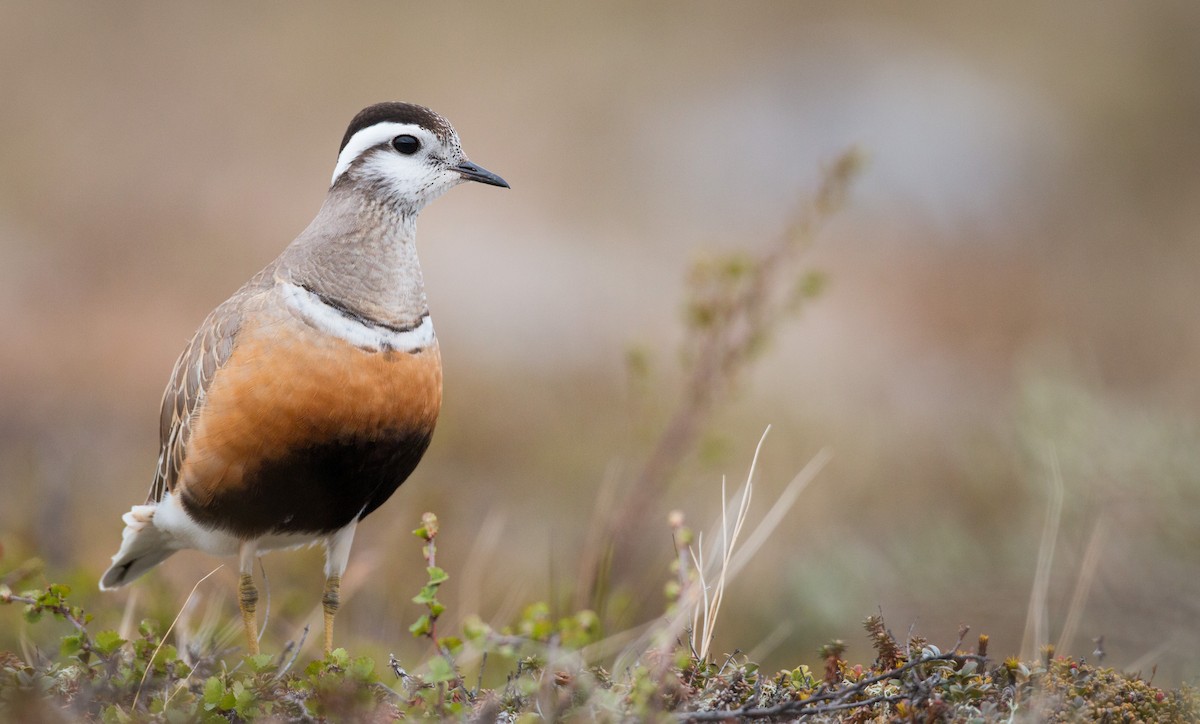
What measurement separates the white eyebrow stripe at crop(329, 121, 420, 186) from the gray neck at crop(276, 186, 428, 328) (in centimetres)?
15

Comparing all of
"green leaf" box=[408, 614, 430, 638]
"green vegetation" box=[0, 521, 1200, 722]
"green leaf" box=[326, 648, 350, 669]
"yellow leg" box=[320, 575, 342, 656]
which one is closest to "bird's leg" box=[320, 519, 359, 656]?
"yellow leg" box=[320, 575, 342, 656]

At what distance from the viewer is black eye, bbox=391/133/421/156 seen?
4766 millimetres

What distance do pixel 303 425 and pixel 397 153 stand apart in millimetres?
1235

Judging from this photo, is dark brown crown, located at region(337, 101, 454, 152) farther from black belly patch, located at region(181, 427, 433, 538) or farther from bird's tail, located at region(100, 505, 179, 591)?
bird's tail, located at region(100, 505, 179, 591)

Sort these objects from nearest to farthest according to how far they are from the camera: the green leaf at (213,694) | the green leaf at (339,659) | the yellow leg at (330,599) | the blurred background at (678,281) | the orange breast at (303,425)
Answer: the green leaf at (213,694) < the green leaf at (339,659) < the orange breast at (303,425) < the yellow leg at (330,599) < the blurred background at (678,281)

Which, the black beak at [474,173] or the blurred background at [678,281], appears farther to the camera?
the blurred background at [678,281]

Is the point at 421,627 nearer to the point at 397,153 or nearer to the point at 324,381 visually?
the point at 324,381

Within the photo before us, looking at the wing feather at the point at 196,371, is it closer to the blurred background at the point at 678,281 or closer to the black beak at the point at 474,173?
the blurred background at the point at 678,281

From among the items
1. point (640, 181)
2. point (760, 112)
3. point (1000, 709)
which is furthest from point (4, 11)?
point (1000, 709)

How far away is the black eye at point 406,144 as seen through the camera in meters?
4.77

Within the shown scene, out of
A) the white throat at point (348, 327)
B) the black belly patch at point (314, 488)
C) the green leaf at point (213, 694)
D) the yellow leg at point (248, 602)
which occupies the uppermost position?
the white throat at point (348, 327)

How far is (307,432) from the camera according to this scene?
4.14m

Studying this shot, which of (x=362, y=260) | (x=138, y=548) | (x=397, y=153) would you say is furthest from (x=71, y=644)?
(x=397, y=153)

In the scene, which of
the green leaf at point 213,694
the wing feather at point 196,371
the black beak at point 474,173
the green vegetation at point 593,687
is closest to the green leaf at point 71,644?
the green vegetation at point 593,687
